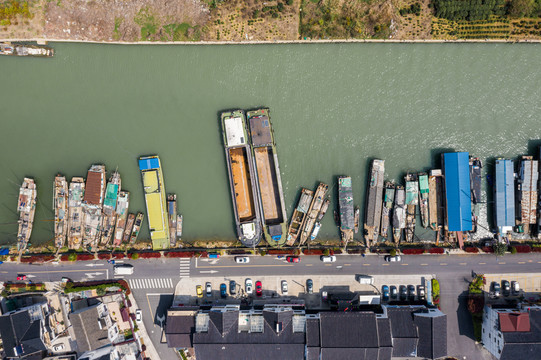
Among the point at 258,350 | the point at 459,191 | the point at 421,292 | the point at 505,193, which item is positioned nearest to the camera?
the point at 258,350

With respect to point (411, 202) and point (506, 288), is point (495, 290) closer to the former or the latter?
point (506, 288)

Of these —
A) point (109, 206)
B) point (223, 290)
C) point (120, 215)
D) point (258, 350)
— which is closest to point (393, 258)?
point (258, 350)

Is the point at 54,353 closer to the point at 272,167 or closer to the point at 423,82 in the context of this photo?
the point at 272,167

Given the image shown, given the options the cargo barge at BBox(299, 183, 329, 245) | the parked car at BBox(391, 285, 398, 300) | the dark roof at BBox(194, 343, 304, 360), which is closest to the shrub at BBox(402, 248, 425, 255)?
the parked car at BBox(391, 285, 398, 300)

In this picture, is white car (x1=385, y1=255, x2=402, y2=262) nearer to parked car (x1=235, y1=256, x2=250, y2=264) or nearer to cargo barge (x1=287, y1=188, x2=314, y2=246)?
cargo barge (x1=287, y1=188, x2=314, y2=246)

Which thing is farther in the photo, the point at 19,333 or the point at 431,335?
the point at 19,333

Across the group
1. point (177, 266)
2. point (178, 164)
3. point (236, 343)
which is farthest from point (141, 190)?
point (236, 343)

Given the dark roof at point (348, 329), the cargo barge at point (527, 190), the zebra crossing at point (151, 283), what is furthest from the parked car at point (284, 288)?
the cargo barge at point (527, 190)

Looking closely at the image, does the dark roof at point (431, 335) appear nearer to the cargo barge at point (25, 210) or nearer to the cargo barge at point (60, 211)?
the cargo barge at point (60, 211)
